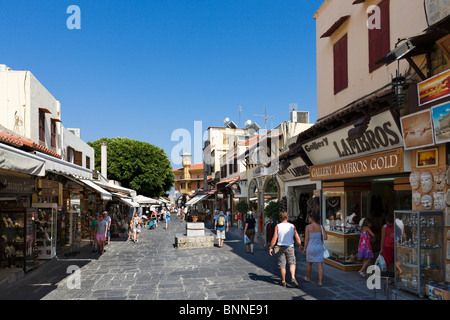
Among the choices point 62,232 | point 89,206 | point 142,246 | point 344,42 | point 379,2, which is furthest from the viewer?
point 89,206

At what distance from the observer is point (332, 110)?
35.4ft

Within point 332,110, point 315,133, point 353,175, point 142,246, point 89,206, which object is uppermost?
point 332,110

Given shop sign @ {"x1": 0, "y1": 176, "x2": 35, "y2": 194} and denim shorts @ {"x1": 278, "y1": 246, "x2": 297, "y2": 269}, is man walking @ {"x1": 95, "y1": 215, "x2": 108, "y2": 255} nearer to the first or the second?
shop sign @ {"x1": 0, "y1": 176, "x2": 35, "y2": 194}

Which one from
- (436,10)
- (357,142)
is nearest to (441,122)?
(436,10)

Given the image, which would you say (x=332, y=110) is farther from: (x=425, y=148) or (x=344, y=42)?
(x=425, y=148)

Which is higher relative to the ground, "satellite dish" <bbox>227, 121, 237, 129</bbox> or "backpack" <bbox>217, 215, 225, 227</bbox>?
"satellite dish" <bbox>227, 121, 237, 129</bbox>

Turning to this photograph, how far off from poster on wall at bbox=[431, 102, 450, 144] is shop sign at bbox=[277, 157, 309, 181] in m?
6.61

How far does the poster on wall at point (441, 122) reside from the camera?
214 inches

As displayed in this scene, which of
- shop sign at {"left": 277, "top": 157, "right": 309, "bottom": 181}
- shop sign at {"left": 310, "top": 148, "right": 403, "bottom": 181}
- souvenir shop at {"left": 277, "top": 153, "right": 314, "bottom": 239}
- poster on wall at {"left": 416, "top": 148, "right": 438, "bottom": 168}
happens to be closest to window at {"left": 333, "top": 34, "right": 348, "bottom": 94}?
shop sign at {"left": 310, "top": 148, "right": 403, "bottom": 181}

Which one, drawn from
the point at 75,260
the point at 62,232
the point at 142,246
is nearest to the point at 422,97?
the point at 75,260

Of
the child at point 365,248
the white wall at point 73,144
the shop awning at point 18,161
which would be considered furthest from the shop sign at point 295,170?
the white wall at point 73,144

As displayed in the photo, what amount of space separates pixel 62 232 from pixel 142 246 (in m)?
3.46

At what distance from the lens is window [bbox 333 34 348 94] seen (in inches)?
392

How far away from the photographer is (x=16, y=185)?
8.98m
